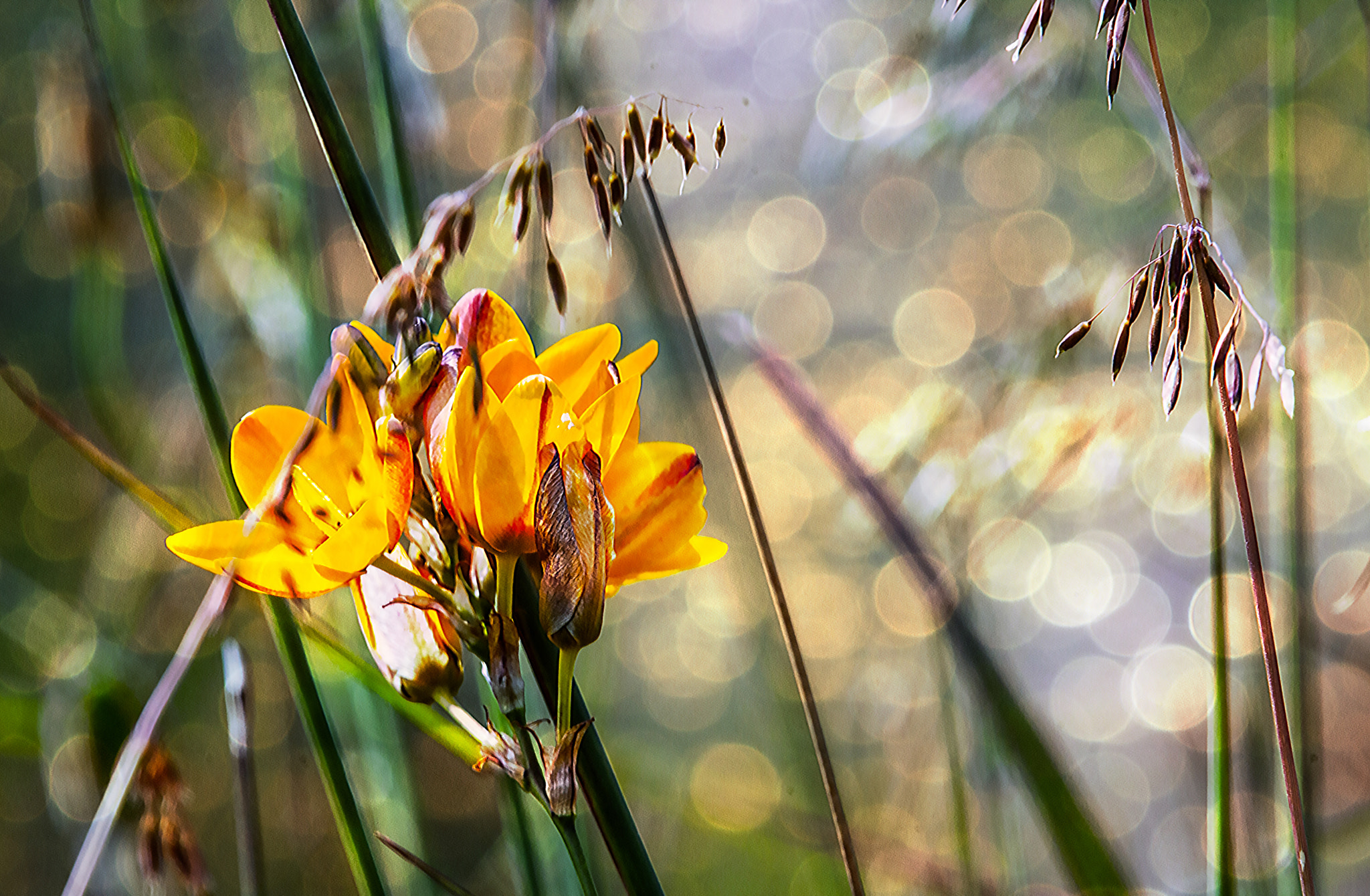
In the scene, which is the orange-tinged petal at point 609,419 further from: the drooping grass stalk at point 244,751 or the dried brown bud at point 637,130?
the drooping grass stalk at point 244,751

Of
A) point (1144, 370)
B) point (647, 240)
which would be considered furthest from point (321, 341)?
point (1144, 370)

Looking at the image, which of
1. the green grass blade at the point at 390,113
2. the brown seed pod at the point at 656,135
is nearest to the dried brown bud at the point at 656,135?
the brown seed pod at the point at 656,135

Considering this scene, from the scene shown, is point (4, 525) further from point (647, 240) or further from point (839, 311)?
point (839, 311)

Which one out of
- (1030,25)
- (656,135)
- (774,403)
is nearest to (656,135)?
(656,135)

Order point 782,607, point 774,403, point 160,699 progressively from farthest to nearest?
point 774,403, point 782,607, point 160,699

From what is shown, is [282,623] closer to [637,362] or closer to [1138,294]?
[637,362]

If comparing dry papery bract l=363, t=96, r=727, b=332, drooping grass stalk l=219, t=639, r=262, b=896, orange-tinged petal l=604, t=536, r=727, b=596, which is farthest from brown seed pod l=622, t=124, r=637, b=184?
drooping grass stalk l=219, t=639, r=262, b=896

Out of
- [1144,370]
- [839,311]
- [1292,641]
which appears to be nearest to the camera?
[1292,641]
